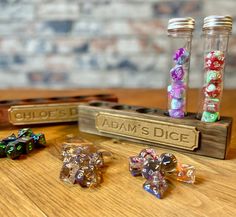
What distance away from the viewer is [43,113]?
733 millimetres

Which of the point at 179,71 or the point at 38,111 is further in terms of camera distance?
the point at 38,111

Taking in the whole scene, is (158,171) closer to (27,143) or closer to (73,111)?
(27,143)

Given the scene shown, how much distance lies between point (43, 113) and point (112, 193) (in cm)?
40

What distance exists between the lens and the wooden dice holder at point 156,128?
1.72 ft

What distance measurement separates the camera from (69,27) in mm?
1452

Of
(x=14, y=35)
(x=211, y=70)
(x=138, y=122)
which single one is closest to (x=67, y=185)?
(x=138, y=122)

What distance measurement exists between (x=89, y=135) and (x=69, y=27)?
0.95 metres

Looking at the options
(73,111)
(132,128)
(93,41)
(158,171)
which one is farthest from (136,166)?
(93,41)

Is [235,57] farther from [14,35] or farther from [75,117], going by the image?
[14,35]

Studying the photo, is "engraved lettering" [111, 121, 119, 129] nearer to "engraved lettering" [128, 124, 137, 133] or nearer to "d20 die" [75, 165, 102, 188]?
"engraved lettering" [128, 124, 137, 133]

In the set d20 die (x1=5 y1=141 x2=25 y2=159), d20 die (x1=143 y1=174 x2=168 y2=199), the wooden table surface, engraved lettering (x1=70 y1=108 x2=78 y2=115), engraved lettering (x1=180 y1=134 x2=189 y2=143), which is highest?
engraved lettering (x1=70 y1=108 x2=78 y2=115)

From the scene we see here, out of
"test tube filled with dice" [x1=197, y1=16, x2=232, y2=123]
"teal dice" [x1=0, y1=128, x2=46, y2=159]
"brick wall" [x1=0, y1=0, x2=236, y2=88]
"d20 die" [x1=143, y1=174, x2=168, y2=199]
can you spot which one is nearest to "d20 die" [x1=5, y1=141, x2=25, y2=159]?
"teal dice" [x1=0, y1=128, x2=46, y2=159]

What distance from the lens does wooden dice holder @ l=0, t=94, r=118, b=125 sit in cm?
71

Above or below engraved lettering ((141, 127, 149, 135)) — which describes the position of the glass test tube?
above
